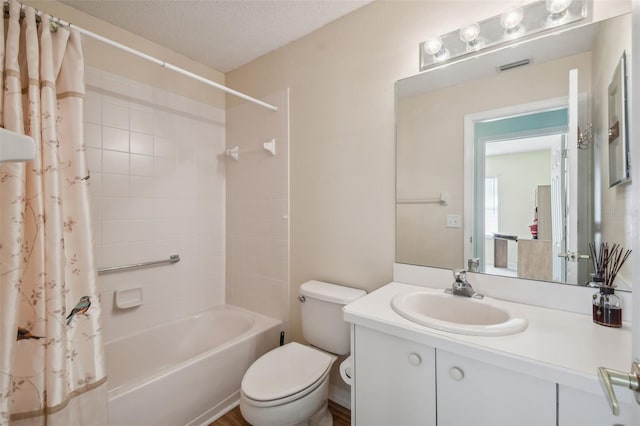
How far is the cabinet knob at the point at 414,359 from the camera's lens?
0.96m

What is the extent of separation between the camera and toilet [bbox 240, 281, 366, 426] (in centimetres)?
123

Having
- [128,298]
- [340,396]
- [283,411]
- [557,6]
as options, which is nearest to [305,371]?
[283,411]

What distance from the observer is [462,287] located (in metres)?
1.25

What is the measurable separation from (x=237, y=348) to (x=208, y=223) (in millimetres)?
1057

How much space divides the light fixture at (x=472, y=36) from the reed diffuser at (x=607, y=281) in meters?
0.99

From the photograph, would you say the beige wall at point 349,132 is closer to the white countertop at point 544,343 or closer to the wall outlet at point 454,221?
the wall outlet at point 454,221

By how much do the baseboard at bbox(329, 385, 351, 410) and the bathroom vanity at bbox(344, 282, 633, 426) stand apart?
26.3 inches

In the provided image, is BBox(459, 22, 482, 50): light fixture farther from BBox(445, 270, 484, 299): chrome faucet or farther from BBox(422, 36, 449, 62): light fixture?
BBox(445, 270, 484, 299): chrome faucet

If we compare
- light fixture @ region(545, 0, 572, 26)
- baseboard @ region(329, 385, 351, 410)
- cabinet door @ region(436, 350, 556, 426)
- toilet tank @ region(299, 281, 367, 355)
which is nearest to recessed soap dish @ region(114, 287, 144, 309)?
toilet tank @ region(299, 281, 367, 355)

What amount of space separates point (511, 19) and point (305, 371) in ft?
6.11

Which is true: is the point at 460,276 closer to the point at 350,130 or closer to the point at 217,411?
the point at 350,130

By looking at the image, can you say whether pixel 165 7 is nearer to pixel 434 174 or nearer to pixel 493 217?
pixel 434 174

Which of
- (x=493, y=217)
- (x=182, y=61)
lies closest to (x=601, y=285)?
(x=493, y=217)

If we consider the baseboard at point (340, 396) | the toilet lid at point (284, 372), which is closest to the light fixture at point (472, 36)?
the toilet lid at point (284, 372)
